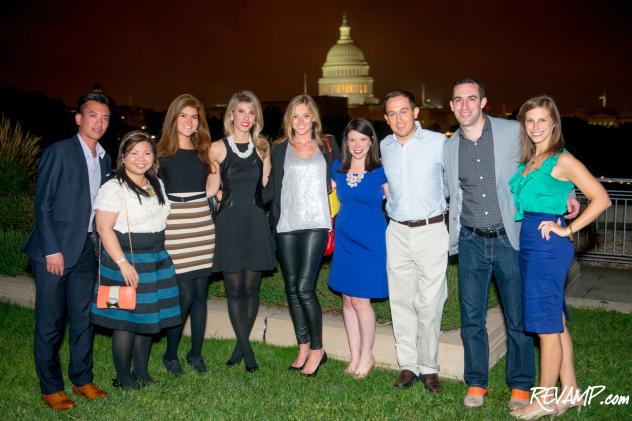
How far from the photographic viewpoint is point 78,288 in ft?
17.2

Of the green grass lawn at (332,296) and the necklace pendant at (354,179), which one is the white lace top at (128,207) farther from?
the green grass lawn at (332,296)

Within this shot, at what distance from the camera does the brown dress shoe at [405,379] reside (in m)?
5.52

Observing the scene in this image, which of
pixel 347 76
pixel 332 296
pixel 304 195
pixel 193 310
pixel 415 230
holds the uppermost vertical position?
pixel 347 76

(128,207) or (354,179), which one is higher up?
(354,179)

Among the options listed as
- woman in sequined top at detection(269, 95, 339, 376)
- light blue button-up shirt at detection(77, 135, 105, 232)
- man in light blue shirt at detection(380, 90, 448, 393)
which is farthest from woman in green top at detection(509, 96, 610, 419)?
light blue button-up shirt at detection(77, 135, 105, 232)

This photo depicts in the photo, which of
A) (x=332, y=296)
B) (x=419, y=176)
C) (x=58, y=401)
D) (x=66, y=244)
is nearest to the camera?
(x=66, y=244)

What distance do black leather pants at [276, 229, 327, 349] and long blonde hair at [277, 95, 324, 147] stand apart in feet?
2.65

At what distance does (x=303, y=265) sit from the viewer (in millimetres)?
5648

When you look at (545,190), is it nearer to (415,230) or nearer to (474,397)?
(415,230)

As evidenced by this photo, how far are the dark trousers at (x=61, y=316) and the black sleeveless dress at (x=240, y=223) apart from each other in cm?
104

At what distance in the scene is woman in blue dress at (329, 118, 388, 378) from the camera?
5.54m

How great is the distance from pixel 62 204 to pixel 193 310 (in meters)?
1.47

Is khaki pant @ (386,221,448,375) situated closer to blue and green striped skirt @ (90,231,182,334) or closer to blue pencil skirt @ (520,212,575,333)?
blue pencil skirt @ (520,212,575,333)

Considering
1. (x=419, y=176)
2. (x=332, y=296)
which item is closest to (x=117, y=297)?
(x=419, y=176)
